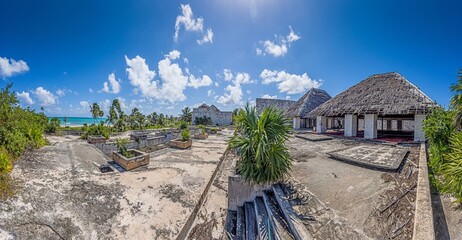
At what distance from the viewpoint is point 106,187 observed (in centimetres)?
536

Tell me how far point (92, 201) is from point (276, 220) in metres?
4.32

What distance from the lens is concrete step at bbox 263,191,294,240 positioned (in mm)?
2963

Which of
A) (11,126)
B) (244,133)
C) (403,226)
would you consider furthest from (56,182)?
(403,226)

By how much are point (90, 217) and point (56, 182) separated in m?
1.97

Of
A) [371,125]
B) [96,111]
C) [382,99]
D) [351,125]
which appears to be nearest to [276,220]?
[371,125]

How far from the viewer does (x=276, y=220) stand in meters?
3.35

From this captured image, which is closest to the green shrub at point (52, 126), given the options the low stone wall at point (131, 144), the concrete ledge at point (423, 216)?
the low stone wall at point (131, 144)

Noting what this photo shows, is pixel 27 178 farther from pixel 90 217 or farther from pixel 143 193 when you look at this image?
pixel 143 193

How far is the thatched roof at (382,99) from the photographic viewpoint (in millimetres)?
9906

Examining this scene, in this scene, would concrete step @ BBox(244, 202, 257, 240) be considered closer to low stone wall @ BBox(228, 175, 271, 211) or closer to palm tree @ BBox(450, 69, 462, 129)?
low stone wall @ BBox(228, 175, 271, 211)

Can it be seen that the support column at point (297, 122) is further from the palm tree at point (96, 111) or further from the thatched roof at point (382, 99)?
the palm tree at point (96, 111)

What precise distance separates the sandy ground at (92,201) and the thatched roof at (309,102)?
48.3 ft

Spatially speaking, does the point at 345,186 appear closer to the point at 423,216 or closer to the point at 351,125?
the point at 423,216

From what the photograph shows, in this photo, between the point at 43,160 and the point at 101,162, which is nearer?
the point at 43,160
